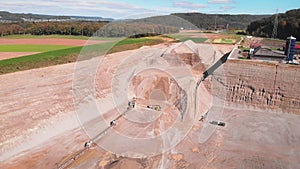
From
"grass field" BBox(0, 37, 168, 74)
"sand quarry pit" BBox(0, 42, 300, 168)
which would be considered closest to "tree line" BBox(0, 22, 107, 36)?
"grass field" BBox(0, 37, 168, 74)

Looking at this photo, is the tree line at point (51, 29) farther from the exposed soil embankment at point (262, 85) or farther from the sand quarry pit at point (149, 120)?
the exposed soil embankment at point (262, 85)

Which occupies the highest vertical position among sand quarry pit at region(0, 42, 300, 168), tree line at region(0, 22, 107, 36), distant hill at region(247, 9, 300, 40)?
distant hill at region(247, 9, 300, 40)

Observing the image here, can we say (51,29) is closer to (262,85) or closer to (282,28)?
(262,85)

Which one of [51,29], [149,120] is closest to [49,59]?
[149,120]

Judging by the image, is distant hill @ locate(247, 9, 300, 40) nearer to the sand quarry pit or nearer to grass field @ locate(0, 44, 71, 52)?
the sand quarry pit

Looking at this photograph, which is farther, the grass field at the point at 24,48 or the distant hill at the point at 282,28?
the distant hill at the point at 282,28

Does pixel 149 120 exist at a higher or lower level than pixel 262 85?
lower

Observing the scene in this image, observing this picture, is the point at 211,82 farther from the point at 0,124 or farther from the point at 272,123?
the point at 0,124

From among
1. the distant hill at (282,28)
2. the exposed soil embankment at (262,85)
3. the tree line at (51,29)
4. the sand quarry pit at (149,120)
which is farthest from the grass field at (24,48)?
the distant hill at (282,28)
